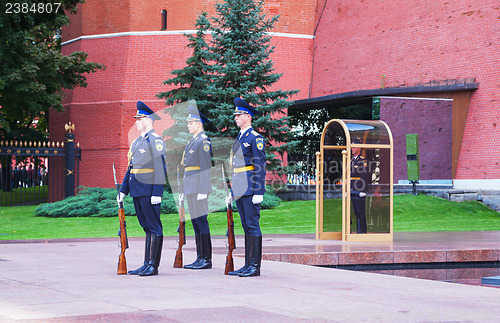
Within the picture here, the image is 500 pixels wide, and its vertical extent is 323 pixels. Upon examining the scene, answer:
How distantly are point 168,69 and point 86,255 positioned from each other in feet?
57.5

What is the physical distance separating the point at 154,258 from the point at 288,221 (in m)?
10.8

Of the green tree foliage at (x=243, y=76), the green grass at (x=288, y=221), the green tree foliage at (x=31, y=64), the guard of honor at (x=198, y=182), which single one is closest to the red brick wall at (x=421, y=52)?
the green grass at (x=288, y=221)

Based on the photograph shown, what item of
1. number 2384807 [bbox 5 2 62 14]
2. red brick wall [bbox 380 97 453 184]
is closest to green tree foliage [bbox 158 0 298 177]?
red brick wall [bbox 380 97 453 184]

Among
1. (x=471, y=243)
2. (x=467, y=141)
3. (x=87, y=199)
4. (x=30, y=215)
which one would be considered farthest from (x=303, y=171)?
(x=471, y=243)

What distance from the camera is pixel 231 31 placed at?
20797mm

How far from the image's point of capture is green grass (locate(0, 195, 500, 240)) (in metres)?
15.7

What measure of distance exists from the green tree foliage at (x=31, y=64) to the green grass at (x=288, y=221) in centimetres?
412

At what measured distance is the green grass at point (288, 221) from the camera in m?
15.7

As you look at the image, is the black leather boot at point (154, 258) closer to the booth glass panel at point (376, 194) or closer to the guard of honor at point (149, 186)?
the guard of honor at point (149, 186)

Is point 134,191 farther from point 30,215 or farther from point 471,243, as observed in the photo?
point 30,215

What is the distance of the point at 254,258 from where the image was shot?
736cm

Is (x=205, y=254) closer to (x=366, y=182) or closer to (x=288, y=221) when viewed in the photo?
(x=366, y=182)

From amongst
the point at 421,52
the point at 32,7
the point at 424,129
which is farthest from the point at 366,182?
the point at 32,7

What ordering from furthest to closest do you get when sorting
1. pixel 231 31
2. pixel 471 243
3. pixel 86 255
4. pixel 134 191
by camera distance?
pixel 231 31 → pixel 471 243 → pixel 86 255 → pixel 134 191
